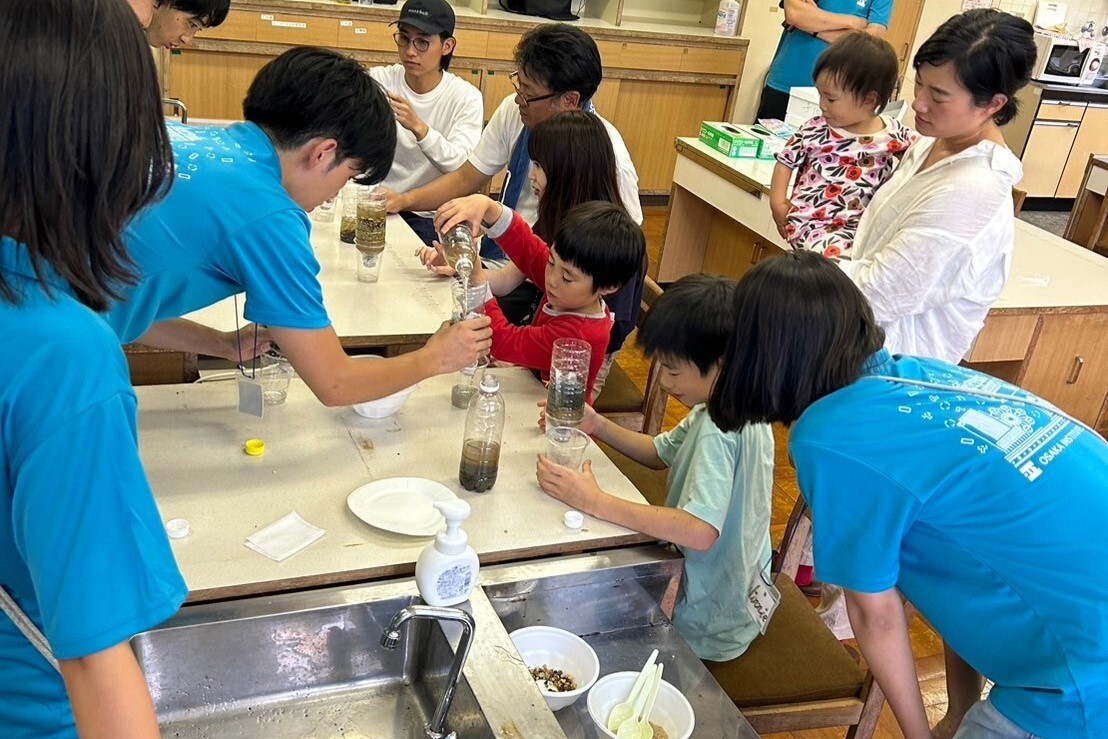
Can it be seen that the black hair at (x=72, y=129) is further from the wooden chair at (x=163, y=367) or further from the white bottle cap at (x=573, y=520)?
the wooden chair at (x=163, y=367)

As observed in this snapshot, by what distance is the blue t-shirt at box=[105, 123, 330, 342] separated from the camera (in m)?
1.44

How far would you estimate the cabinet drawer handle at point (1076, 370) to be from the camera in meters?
3.33

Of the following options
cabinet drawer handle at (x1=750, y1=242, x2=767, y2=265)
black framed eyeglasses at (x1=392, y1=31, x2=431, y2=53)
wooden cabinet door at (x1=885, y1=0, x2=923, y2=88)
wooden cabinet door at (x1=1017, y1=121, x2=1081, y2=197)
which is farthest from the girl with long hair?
wooden cabinet door at (x1=1017, y1=121, x2=1081, y2=197)

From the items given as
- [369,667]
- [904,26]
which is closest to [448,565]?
[369,667]

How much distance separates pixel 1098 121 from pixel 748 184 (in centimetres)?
460

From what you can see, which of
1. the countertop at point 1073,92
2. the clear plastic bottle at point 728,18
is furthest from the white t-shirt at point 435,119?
the countertop at point 1073,92

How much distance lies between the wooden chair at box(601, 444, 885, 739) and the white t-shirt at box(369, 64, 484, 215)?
2115 millimetres

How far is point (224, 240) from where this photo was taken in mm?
1461

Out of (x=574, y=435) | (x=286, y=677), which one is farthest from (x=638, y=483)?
(x=286, y=677)

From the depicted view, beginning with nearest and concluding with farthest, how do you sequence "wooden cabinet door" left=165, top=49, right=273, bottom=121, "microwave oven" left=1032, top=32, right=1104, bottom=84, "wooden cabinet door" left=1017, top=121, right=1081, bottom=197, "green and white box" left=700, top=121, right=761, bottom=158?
"green and white box" left=700, top=121, right=761, bottom=158 < "wooden cabinet door" left=165, top=49, right=273, bottom=121 < "microwave oven" left=1032, top=32, right=1104, bottom=84 < "wooden cabinet door" left=1017, top=121, right=1081, bottom=197

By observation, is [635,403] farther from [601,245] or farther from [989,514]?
[989,514]

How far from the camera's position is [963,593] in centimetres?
127

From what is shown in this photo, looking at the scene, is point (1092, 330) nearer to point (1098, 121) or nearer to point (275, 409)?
point (275, 409)

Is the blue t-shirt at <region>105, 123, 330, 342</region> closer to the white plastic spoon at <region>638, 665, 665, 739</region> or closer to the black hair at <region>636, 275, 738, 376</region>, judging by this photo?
the black hair at <region>636, 275, 738, 376</region>
